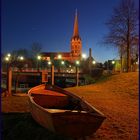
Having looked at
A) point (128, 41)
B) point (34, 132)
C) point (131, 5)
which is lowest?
point (34, 132)

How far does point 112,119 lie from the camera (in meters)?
12.5

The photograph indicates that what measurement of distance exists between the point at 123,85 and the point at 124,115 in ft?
47.0

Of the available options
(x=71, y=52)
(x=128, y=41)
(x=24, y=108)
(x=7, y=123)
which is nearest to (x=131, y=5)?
(x=128, y=41)

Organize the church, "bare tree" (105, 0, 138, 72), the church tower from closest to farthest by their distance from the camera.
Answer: "bare tree" (105, 0, 138, 72)
the church
the church tower

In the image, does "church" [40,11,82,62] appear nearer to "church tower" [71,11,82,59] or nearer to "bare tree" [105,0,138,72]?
"church tower" [71,11,82,59]

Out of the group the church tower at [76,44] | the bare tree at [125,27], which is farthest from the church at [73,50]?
the bare tree at [125,27]

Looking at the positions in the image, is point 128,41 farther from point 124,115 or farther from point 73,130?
point 73,130

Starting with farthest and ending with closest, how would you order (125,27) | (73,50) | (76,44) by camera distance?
(73,50) < (76,44) < (125,27)

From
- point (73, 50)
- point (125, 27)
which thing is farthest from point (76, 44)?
point (125, 27)

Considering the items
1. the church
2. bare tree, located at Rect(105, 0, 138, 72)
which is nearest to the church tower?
the church

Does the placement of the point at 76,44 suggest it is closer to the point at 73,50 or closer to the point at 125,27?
the point at 73,50

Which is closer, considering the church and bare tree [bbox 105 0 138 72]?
bare tree [bbox 105 0 138 72]

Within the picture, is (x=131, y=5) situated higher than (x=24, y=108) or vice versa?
(x=131, y=5)

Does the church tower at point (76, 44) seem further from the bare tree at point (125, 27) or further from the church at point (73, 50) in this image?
the bare tree at point (125, 27)
